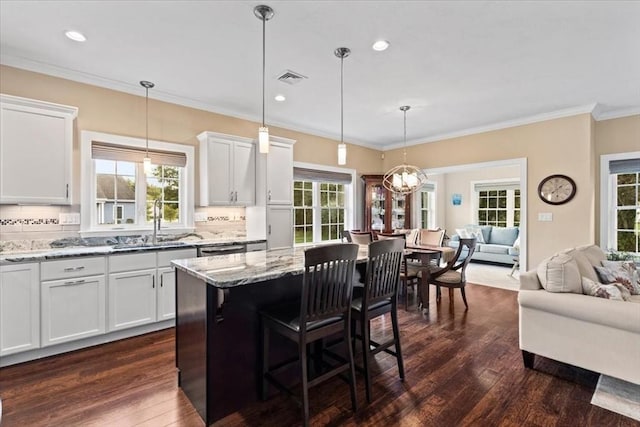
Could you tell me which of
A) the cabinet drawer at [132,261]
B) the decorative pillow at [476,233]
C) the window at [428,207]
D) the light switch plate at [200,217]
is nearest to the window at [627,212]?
the decorative pillow at [476,233]

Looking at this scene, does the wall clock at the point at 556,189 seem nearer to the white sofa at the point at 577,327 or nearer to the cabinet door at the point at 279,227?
the white sofa at the point at 577,327

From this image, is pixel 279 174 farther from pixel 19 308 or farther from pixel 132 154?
pixel 19 308

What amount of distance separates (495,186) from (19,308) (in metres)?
9.42

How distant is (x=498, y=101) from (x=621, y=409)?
356 centimetres

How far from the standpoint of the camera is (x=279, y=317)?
79.2 inches

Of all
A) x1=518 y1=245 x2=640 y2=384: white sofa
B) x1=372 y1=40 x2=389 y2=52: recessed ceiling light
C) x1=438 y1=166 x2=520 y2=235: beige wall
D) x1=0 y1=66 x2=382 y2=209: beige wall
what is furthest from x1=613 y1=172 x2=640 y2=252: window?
x1=0 y1=66 x2=382 y2=209: beige wall

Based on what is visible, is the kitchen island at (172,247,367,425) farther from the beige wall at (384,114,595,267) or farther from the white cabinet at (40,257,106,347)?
the beige wall at (384,114,595,267)

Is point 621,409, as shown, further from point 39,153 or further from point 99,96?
point 99,96

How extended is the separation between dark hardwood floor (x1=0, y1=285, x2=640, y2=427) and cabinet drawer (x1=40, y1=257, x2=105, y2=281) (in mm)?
741

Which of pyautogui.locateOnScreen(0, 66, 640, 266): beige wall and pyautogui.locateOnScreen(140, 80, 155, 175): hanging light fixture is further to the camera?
pyautogui.locateOnScreen(140, 80, 155, 175): hanging light fixture

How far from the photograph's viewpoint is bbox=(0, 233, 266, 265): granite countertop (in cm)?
279

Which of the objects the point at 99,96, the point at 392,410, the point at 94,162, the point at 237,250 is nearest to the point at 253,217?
the point at 237,250

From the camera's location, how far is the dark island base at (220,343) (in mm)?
1943

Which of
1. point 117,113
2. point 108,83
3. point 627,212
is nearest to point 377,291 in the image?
point 117,113
